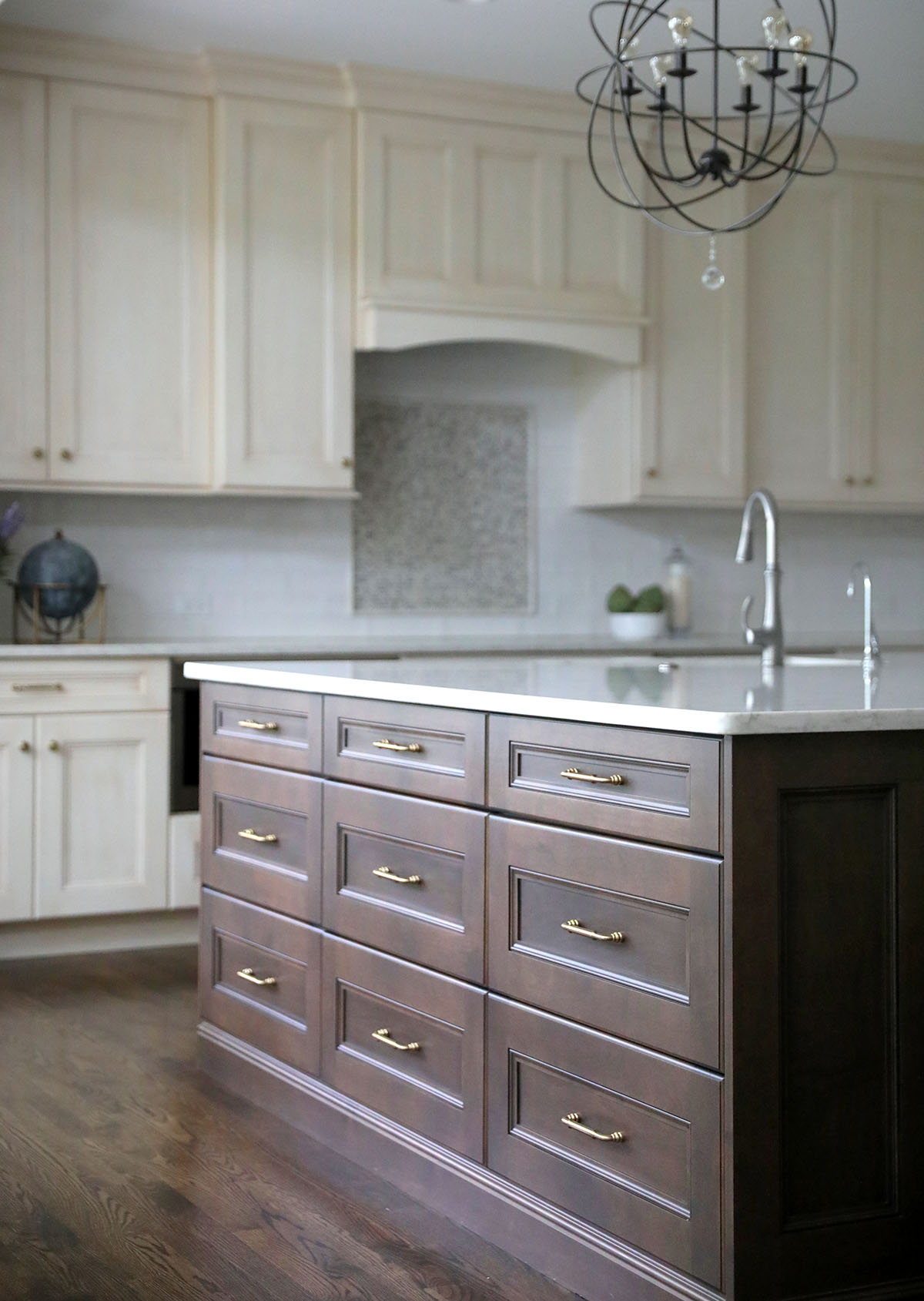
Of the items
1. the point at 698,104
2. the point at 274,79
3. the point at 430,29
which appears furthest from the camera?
the point at 698,104

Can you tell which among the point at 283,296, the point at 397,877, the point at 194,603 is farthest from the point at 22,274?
the point at 397,877

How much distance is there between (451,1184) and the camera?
7.95 ft

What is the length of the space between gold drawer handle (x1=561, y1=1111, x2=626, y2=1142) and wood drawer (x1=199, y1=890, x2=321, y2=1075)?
2.60ft

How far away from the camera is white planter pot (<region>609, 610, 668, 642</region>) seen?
5191mm

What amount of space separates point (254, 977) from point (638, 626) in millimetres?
2488

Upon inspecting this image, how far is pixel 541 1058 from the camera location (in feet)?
7.37

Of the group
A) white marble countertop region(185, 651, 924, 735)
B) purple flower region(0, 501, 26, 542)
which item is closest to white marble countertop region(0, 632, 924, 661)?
purple flower region(0, 501, 26, 542)

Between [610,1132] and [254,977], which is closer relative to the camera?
[610,1132]

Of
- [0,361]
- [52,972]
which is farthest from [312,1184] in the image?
[0,361]

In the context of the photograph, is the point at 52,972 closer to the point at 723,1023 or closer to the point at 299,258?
the point at 299,258

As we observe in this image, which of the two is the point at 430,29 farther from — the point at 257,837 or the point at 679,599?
the point at 257,837

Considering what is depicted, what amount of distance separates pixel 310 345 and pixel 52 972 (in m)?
2.04

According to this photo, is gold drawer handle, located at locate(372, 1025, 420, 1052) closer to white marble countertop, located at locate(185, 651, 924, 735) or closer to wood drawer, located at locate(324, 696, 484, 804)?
wood drawer, located at locate(324, 696, 484, 804)

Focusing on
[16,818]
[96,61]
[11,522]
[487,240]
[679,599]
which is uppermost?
[96,61]
